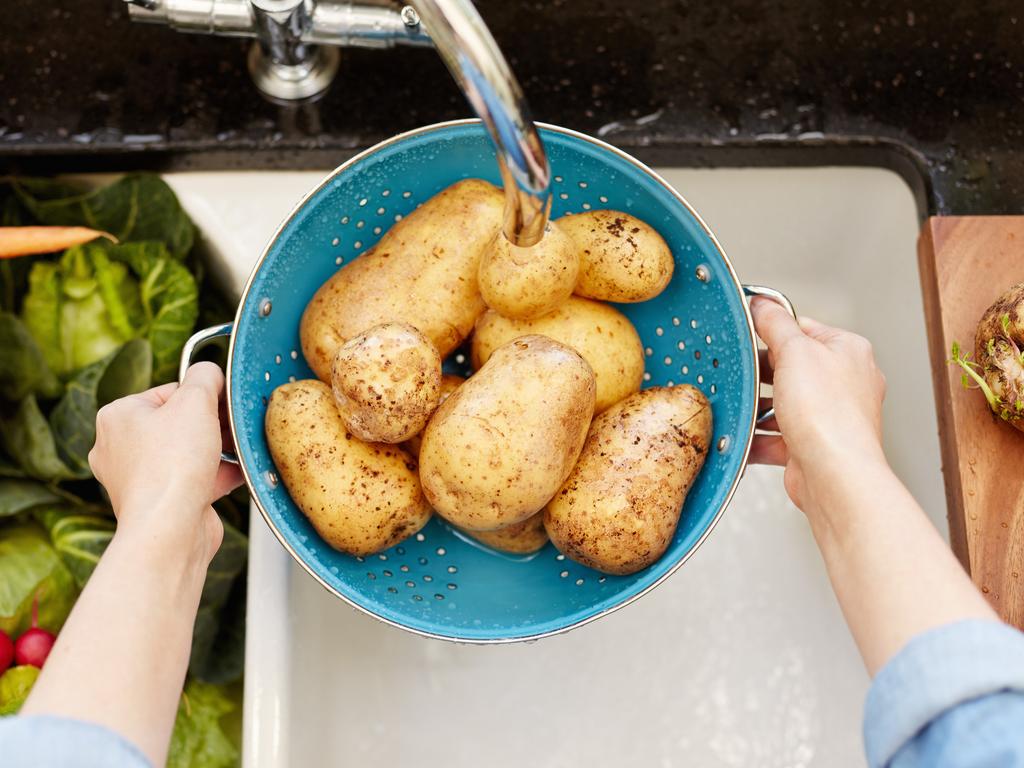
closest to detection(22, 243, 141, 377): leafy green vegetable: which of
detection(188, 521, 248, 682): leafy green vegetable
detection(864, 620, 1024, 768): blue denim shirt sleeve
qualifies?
detection(188, 521, 248, 682): leafy green vegetable

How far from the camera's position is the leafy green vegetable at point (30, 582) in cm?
87

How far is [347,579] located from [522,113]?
0.40 metres

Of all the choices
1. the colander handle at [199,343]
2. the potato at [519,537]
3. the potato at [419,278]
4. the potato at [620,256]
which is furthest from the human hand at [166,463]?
the potato at [620,256]

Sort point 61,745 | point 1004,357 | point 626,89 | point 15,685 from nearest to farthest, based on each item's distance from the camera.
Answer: point 61,745 < point 1004,357 < point 15,685 < point 626,89

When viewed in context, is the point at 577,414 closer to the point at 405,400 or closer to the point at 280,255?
the point at 405,400

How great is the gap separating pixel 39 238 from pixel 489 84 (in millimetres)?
589

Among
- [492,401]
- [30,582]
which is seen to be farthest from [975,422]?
[30,582]

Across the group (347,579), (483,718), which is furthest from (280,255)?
(483,718)

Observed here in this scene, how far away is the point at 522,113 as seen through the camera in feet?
1.70

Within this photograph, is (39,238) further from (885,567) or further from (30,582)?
(885,567)

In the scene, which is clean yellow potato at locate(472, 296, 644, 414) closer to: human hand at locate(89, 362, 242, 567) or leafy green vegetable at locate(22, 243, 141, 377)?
human hand at locate(89, 362, 242, 567)

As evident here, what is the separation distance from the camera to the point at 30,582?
88 centimetres

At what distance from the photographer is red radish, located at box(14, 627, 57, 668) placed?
87 centimetres

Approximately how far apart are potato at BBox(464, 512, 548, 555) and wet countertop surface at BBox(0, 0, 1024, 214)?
420mm
